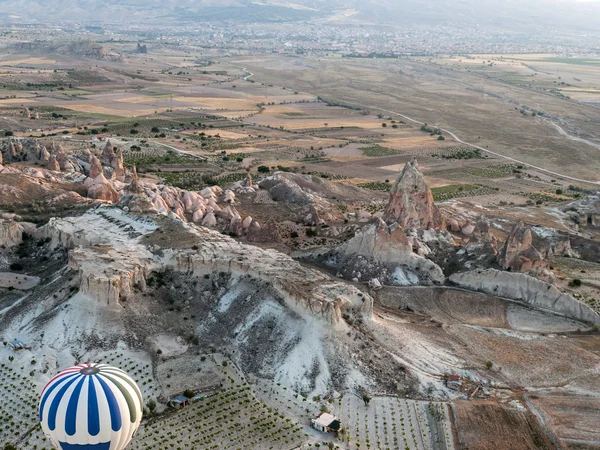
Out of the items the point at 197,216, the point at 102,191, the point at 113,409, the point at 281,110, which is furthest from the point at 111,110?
the point at 113,409

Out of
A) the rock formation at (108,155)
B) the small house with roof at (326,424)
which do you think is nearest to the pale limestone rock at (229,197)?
the rock formation at (108,155)

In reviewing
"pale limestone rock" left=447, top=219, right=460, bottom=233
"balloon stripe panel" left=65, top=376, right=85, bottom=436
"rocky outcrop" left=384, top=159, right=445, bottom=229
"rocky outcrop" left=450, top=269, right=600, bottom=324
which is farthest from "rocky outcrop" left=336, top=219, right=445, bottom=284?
"balloon stripe panel" left=65, top=376, right=85, bottom=436

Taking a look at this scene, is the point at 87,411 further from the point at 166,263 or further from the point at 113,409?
the point at 166,263

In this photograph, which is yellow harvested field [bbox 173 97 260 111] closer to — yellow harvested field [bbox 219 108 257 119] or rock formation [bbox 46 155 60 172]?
yellow harvested field [bbox 219 108 257 119]

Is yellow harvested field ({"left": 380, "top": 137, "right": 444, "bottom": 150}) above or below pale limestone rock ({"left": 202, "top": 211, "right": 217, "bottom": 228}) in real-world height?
below

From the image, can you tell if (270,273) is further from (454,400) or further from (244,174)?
(244,174)
